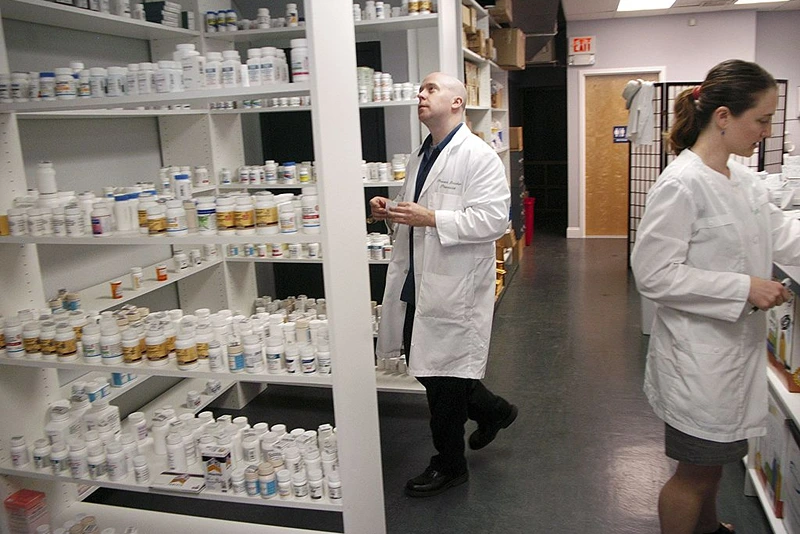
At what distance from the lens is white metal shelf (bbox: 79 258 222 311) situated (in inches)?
129

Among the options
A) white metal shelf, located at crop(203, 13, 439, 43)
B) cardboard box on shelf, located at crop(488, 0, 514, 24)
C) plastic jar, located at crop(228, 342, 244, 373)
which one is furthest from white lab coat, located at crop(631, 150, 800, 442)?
cardboard box on shelf, located at crop(488, 0, 514, 24)

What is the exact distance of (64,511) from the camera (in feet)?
9.45

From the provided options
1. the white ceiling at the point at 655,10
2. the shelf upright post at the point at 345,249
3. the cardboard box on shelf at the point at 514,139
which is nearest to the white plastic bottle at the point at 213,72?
the shelf upright post at the point at 345,249

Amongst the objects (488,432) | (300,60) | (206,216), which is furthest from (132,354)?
(488,432)

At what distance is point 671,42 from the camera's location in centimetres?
838

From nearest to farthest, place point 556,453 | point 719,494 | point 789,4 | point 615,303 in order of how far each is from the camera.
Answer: point 719,494 < point 556,453 < point 615,303 < point 789,4

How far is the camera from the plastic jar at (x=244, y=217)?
→ 2.16 meters

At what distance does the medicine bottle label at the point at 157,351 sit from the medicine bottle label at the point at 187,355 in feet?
0.28

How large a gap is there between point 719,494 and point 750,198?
1.56 m

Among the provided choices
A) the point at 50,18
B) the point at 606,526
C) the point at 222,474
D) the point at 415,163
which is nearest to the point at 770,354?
the point at 606,526

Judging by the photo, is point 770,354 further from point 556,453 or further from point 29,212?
point 29,212

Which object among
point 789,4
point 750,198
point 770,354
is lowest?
point 770,354

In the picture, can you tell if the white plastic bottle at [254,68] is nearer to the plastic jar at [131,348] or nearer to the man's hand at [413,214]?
the man's hand at [413,214]

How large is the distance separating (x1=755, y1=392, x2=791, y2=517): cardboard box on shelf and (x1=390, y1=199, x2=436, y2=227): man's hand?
1.45 meters
